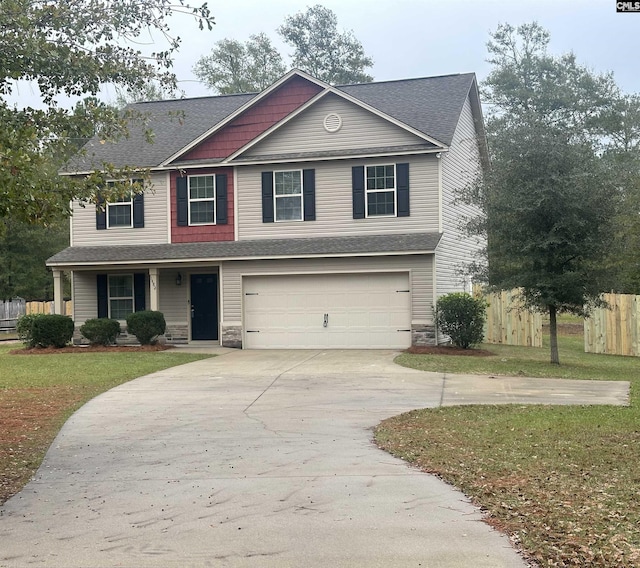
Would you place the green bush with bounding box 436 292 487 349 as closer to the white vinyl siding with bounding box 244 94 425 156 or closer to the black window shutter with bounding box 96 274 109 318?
the white vinyl siding with bounding box 244 94 425 156

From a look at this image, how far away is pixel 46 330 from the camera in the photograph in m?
22.5

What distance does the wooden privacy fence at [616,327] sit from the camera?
864 inches

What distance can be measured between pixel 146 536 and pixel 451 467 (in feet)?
10.2

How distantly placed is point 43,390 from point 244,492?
329 inches

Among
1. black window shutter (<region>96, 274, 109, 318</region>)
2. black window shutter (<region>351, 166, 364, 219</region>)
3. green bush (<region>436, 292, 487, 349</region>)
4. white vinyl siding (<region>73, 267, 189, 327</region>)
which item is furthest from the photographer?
black window shutter (<region>96, 274, 109, 318</region>)

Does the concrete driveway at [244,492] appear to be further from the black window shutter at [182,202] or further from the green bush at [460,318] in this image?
the black window shutter at [182,202]

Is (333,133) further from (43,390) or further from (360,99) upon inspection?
(43,390)

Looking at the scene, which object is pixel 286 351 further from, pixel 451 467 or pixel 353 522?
pixel 353 522

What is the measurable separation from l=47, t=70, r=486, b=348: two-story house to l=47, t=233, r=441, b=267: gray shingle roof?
0.18 ft

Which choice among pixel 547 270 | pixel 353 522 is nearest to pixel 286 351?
pixel 547 270

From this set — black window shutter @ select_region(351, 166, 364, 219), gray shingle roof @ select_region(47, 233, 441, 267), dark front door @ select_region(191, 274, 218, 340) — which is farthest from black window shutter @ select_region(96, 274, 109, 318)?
black window shutter @ select_region(351, 166, 364, 219)

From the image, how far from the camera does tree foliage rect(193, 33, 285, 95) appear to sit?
4897cm

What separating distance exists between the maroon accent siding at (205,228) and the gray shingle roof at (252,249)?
21cm

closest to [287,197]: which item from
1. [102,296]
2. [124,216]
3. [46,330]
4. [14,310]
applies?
[124,216]
